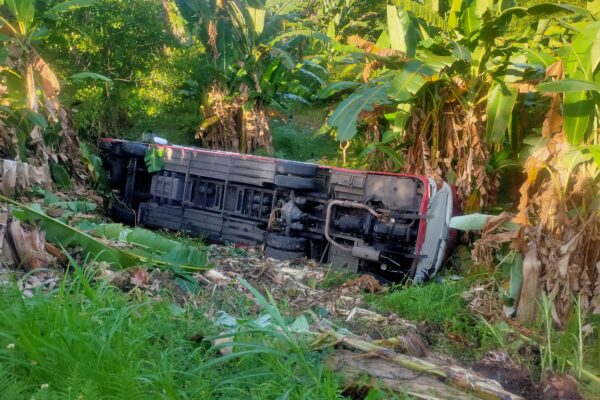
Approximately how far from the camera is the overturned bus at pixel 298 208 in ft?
25.4

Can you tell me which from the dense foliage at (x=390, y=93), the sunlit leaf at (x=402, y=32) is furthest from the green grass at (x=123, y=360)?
the sunlit leaf at (x=402, y=32)

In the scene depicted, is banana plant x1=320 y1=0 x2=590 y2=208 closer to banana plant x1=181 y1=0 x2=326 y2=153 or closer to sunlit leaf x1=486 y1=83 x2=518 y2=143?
sunlit leaf x1=486 y1=83 x2=518 y2=143

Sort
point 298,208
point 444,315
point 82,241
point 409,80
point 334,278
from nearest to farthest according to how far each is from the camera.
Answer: point 82,241, point 444,315, point 334,278, point 298,208, point 409,80

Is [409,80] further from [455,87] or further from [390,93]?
[455,87]

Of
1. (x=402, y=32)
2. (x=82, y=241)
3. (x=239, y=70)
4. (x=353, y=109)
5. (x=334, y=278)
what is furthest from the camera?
(x=239, y=70)

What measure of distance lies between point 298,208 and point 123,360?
17.3 feet

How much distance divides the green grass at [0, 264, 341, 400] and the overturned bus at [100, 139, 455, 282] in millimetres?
4149

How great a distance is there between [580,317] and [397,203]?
2.95m

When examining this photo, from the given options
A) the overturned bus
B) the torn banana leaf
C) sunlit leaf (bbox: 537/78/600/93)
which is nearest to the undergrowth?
the overturned bus

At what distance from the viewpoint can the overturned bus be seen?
7.74 m

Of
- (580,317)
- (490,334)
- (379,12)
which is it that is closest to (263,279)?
(490,334)

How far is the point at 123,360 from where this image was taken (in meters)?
3.16

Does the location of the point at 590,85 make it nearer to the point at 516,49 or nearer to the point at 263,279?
the point at 516,49

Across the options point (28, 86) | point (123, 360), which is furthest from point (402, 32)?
point (123, 360)
